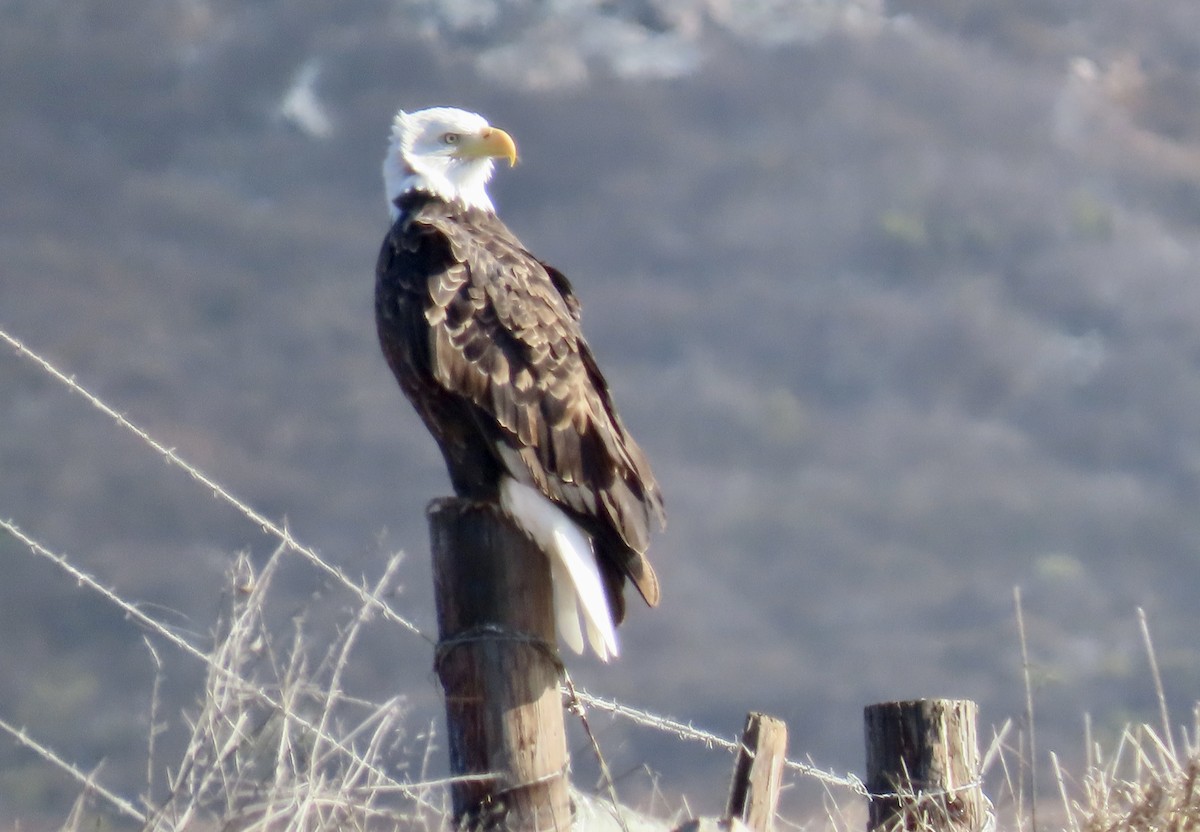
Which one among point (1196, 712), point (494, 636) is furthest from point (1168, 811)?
point (494, 636)

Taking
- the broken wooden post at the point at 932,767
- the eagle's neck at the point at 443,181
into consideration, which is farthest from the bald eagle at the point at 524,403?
the broken wooden post at the point at 932,767

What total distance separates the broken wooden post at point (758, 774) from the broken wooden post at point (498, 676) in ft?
2.20

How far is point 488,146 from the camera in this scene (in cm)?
572

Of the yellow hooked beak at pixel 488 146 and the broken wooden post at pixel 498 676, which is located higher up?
the yellow hooked beak at pixel 488 146

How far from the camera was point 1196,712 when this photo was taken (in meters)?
3.98

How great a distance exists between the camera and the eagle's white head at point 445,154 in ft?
18.3

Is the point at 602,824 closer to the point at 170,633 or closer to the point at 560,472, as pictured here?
the point at 560,472

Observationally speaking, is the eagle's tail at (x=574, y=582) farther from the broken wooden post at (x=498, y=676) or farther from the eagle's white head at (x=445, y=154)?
the eagle's white head at (x=445, y=154)

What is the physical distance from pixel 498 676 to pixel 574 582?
0.84 metres

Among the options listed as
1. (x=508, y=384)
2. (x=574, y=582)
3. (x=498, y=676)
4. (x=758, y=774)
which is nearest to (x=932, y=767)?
(x=758, y=774)

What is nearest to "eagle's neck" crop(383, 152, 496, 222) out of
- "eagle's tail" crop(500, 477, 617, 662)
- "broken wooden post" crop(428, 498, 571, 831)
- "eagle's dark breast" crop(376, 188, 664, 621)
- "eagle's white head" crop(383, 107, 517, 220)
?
"eagle's white head" crop(383, 107, 517, 220)

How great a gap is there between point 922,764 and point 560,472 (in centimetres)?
132

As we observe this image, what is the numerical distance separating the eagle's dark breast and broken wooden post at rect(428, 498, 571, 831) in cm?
88

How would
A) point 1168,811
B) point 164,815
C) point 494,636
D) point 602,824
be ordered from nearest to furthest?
point 164,815, point 494,636, point 1168,811, point 602,824
